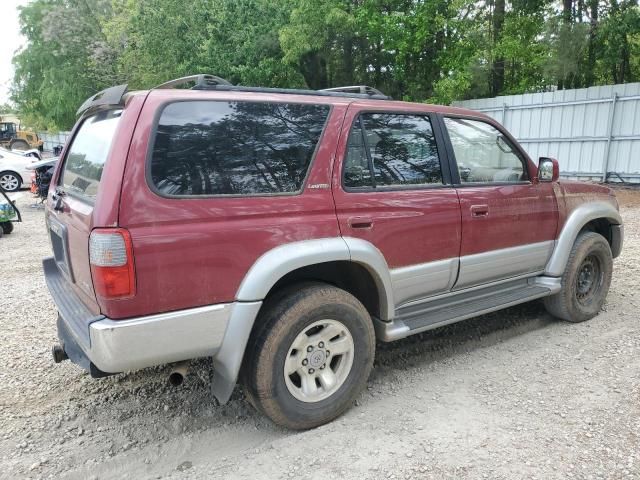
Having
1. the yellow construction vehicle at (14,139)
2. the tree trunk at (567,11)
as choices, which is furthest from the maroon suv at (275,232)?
the yellow construction vehicle at (14,139)

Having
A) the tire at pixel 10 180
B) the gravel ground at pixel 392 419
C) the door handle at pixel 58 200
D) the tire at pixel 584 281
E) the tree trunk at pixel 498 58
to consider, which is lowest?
the tire at pixel 10 180

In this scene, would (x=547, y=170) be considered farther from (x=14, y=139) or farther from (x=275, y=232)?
(x=14, y=139)

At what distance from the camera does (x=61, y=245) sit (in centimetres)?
312

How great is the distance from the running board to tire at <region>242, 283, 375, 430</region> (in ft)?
0.85

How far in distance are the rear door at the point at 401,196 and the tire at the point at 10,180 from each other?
575 inches

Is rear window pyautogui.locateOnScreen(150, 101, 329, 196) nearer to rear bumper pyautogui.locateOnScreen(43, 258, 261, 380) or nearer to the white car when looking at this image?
rear bumper pyautogui.locateOnScreen(43, 258, 261, 380)

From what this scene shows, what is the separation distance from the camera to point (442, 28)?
15.4 metres

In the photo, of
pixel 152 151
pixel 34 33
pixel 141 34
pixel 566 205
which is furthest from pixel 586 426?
pixel 34 33

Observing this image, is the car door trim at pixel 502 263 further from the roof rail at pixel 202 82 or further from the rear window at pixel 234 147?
the roof rail at pixel 202 82

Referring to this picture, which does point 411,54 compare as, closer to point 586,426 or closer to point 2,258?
point 2,258

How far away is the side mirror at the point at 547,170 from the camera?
4.08 m

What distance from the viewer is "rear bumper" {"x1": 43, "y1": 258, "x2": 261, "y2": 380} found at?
2.37 m

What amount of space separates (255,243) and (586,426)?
7.34ft

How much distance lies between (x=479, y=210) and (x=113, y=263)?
254 cm
